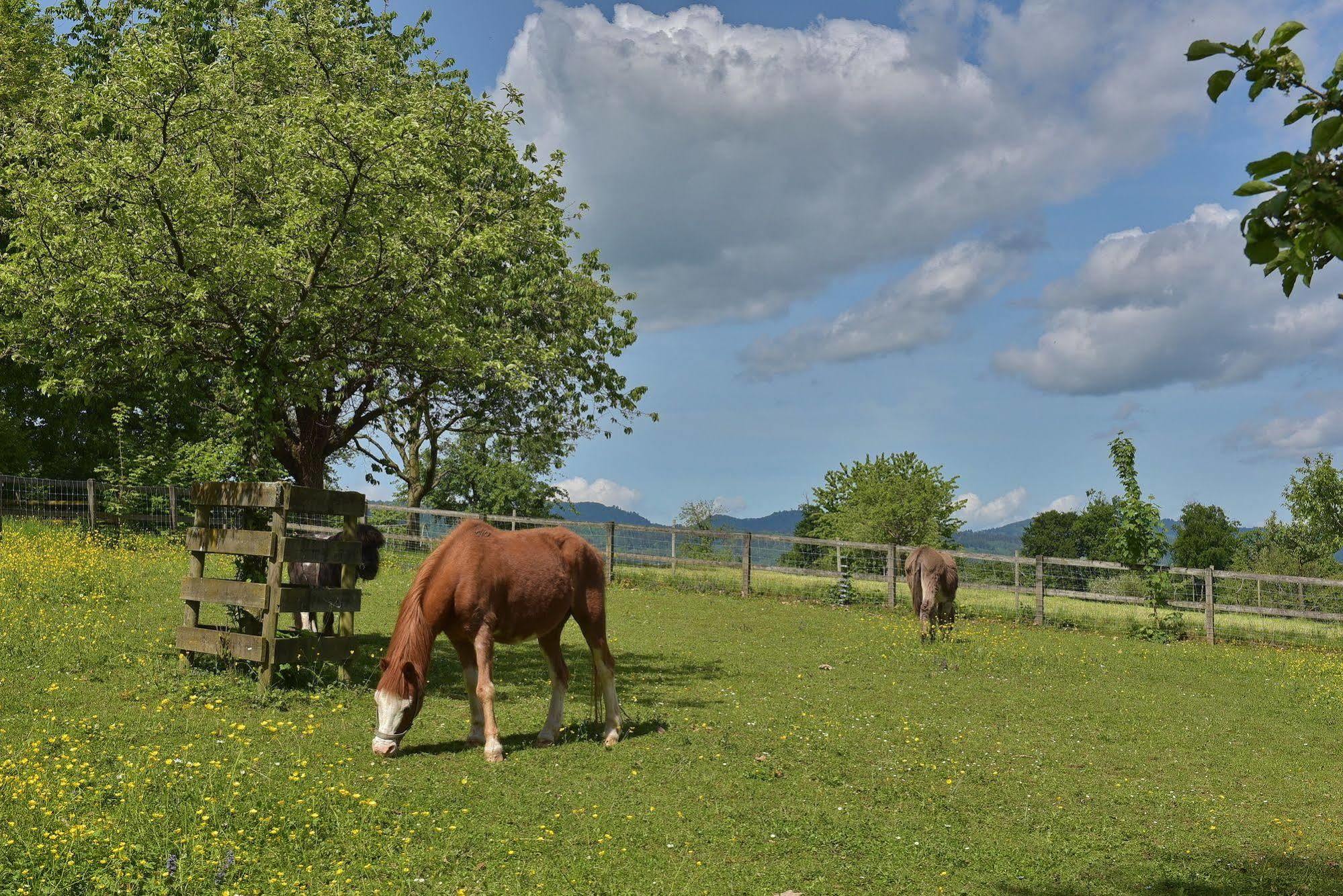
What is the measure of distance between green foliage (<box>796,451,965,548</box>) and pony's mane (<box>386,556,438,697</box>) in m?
36.5

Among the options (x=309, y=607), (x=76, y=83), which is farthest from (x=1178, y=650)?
(x=76, y=83)

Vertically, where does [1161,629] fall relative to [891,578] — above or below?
below

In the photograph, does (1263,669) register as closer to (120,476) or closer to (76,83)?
(120,476)

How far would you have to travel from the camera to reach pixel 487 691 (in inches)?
350

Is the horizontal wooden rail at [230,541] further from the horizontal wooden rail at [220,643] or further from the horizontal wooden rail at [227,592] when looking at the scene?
the horizontal wooden rail at [220,643]

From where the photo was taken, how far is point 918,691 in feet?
46.1

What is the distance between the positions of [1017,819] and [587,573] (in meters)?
4.62

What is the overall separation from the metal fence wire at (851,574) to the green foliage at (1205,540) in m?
66.9

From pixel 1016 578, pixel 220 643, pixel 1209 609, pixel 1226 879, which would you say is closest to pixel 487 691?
pixel 220 643

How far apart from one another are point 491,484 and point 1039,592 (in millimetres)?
28159

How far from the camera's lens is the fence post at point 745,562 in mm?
27078

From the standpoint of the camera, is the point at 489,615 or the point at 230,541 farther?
the point at 230,541

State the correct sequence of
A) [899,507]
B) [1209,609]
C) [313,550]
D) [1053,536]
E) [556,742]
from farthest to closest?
[1053,536] < [899,507] < [1209,609] < [313,550] < [556,742]

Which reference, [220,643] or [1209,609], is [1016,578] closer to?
[1209,609]
